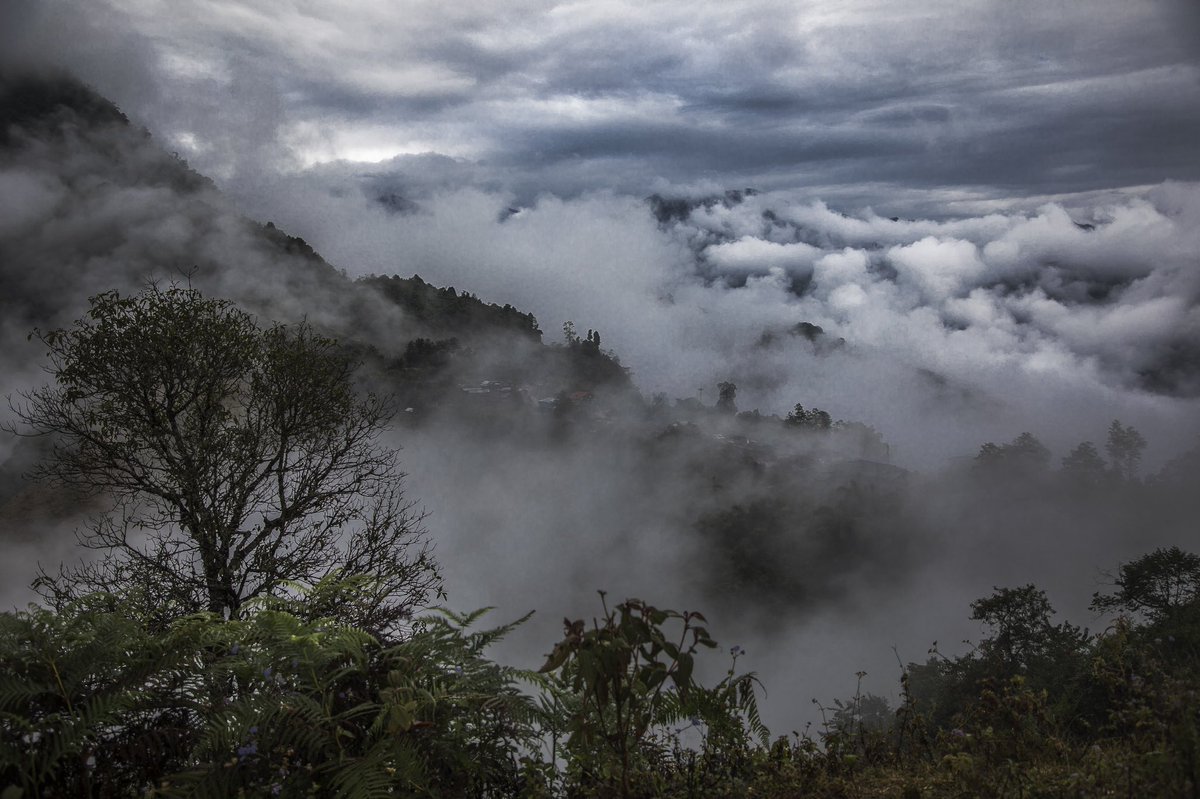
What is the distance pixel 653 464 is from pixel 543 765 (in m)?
175

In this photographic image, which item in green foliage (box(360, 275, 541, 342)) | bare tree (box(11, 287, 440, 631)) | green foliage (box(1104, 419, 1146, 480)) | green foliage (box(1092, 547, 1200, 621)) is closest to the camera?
bare tree (box(11, 287, 440, 631))

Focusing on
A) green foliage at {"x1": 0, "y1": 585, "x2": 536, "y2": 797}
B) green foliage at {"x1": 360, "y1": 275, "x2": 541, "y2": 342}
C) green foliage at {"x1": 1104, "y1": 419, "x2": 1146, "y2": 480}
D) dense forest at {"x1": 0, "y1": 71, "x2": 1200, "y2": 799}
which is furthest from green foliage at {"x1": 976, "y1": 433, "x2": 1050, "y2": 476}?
green foliage at {"x1": 0, "y1": 585, "x2": 536, "y2": 797}

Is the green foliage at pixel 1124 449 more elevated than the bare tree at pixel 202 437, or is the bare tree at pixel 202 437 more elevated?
the green foliage at pixel 1124 449

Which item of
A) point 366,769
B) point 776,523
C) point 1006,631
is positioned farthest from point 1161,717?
point 776,523

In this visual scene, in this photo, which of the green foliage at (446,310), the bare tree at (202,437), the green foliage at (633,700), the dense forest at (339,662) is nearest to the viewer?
the green foliage at (633,700)

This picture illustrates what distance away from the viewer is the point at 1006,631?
1073 inches

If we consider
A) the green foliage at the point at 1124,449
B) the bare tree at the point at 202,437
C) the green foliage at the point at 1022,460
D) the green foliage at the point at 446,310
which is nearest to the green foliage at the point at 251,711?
the bare tree at the point at 202,437

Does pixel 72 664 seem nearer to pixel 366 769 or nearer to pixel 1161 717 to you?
pixel 366 769

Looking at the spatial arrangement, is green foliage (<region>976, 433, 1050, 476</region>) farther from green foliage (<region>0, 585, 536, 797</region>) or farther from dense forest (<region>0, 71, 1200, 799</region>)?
green foliage (<region>0, 585, 536, 797</region>)

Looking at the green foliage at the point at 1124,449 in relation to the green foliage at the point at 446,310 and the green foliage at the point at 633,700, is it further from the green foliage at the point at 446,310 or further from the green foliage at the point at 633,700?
the green foliage at the point at 633,700

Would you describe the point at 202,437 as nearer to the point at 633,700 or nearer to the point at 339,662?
the point at 339,662

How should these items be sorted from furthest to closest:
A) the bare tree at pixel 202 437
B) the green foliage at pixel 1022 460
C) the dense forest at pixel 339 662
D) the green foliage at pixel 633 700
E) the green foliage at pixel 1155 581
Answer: the green foliage at pixel 1022 460 → the green foliage at pixel 1155 581 → the bare tree at pixel 202 437 → the dense forest at pixel 339 662 → the green foliage at pixel 633 700

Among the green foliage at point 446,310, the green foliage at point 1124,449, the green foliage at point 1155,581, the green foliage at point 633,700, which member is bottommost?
the green foliage at point 633,700

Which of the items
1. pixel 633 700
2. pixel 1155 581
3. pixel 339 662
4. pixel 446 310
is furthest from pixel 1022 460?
pixel 339 662
